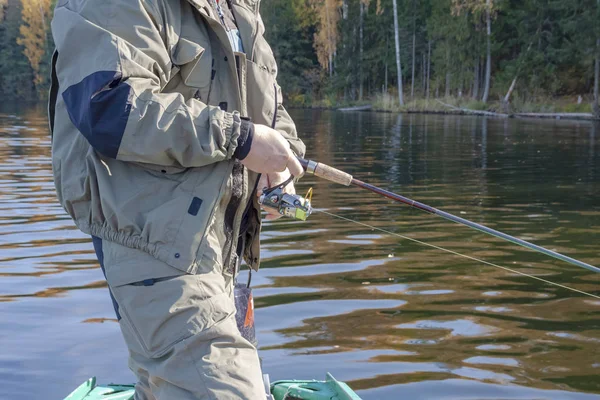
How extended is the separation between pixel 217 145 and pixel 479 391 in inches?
104

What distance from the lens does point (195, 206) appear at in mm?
2438

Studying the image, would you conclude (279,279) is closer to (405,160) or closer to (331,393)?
(331,393)

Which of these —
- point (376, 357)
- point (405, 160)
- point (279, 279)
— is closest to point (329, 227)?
point (279, 279)

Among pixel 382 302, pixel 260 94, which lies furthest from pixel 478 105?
pixel 260 94

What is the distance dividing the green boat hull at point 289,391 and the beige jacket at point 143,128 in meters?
1.36

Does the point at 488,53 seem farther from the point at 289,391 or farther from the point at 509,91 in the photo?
the point at 289,391

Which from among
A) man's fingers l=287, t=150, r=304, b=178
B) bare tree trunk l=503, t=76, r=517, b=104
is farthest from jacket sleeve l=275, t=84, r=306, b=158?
bare tree trunk l=503, t=76, r=517, b=104

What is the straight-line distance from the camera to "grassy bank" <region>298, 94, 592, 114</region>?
125 ft

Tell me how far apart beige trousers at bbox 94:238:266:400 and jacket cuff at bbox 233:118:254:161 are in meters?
0.39

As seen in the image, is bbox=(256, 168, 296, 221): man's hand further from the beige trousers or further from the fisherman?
the beige trousers

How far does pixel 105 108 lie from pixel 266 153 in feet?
1.74

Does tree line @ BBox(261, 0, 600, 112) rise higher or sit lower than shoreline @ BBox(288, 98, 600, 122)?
higher

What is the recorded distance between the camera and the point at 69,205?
249 centimetres

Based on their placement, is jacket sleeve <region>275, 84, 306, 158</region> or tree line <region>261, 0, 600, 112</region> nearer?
jacket sleeve <region>275, 84, 306, 158</region>
